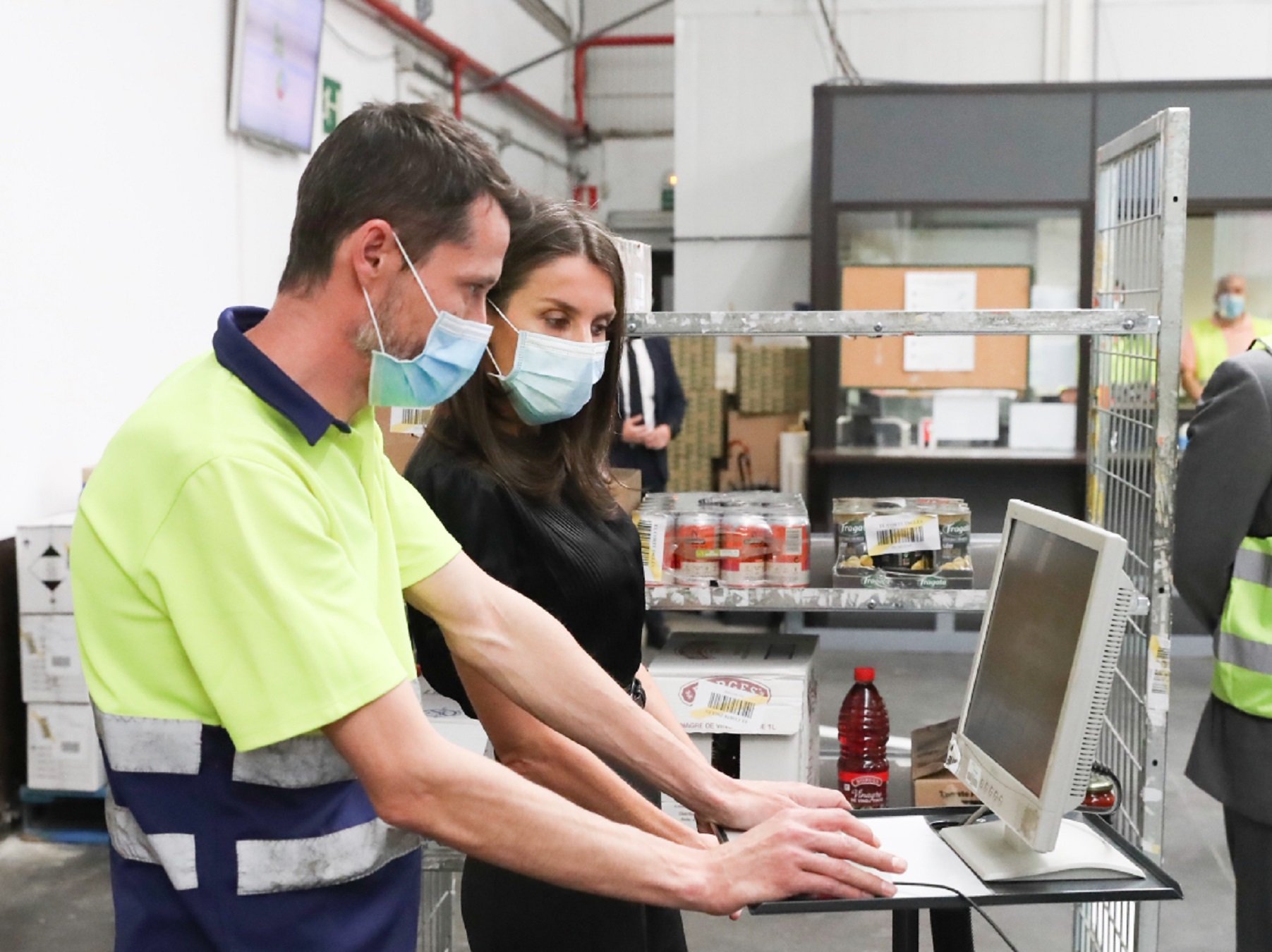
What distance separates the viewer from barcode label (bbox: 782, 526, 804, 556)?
2854mm

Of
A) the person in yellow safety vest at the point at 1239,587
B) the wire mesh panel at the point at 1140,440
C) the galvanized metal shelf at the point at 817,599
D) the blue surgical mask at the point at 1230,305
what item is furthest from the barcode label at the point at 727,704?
the blue surgical mask at the point at 1230,305

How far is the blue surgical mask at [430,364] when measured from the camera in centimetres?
129

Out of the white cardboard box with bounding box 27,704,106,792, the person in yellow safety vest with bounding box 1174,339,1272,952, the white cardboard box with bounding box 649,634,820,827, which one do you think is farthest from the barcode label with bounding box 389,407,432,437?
the white cardboard box with bounding box 27,704,106,792

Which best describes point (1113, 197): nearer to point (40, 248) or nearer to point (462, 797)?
point (462, 797)

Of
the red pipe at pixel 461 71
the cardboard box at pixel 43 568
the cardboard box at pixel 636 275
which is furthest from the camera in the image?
the red pipe at pixel 461 71

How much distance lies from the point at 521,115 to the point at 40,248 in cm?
622

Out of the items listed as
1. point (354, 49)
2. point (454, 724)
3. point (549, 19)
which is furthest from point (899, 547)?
point (549, 19)

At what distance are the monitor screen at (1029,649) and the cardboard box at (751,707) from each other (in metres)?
1.10

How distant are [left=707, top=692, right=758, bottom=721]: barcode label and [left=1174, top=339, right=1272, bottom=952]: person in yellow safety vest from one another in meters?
0.87

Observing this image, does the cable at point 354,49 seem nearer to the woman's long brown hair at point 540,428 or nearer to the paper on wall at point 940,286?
the paper on wall at point 940,286

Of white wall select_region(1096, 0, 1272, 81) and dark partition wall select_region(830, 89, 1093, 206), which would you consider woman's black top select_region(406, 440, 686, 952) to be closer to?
dark partition wall select_region(830, 89, 1093, 206)

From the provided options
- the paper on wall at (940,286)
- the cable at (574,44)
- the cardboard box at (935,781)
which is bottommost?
the cardboard box at (935,781)

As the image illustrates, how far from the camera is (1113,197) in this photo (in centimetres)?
289

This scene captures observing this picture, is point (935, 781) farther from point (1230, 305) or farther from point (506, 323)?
point (1230, 305)
